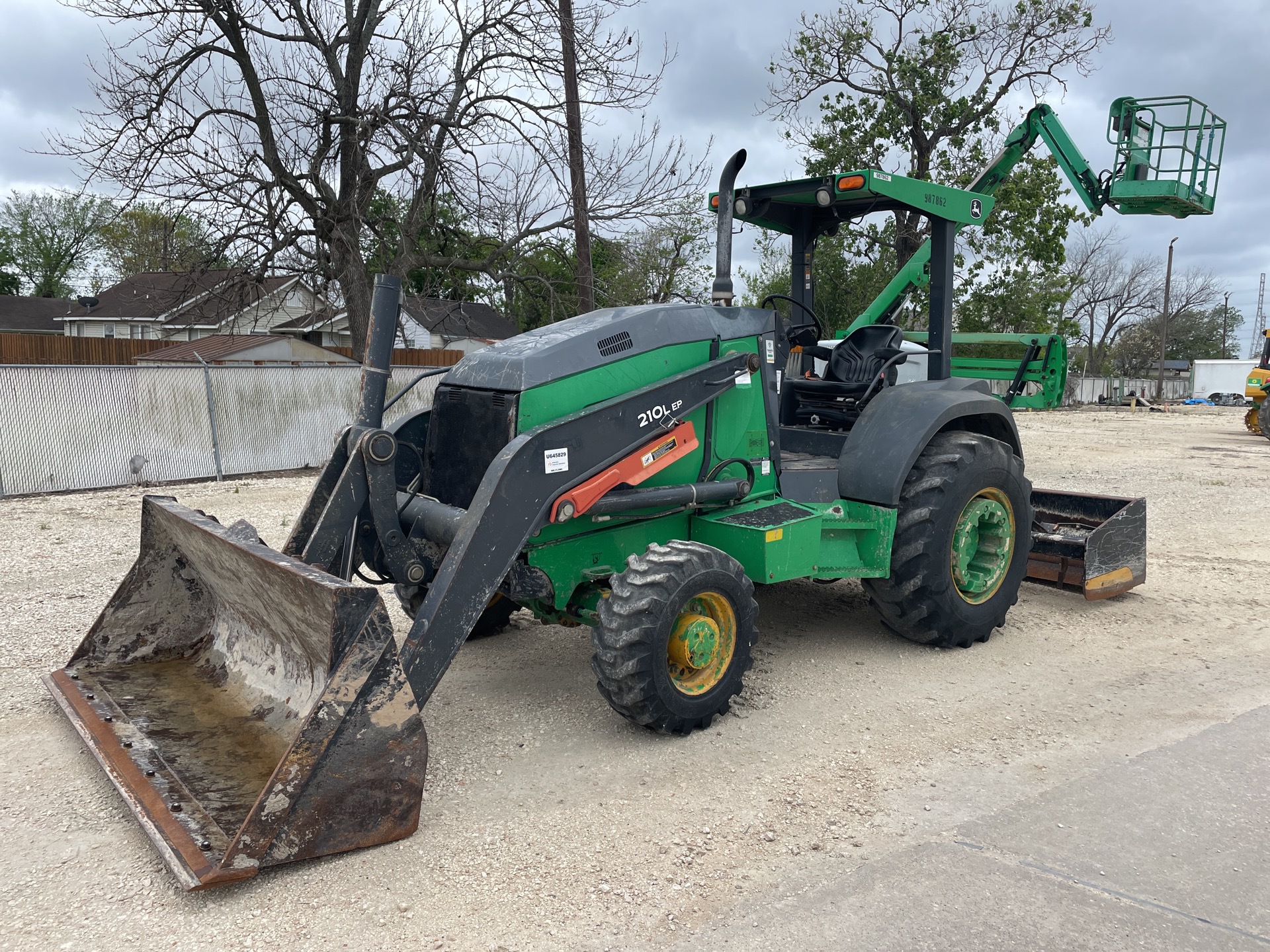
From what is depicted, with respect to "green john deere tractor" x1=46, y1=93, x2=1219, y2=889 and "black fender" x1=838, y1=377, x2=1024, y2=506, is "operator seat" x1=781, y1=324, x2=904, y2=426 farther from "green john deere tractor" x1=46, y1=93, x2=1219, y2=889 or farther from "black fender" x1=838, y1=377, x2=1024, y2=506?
"black fender" x1=838, y1=377, x2=1024, y2=506

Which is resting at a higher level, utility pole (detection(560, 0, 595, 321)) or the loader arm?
utility pole (detection(560, 0, 595, 321))

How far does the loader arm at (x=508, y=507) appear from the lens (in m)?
3.67

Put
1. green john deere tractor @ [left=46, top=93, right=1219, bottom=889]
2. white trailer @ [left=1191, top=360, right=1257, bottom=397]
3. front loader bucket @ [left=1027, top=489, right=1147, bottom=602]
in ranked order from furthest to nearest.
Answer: white trailer @ [left=1191, top=360, right=1257, bottom=397] < front loader bucket @ [left=1027, top=489, right=1147, bottom=602] < green john deere tractor @ [left=46, top=93, right=1219, bottom=889]

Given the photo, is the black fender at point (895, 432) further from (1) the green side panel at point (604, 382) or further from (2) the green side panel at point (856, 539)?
(1) the green side panel at point (604, 382)

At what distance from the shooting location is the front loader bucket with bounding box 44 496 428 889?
3.17m

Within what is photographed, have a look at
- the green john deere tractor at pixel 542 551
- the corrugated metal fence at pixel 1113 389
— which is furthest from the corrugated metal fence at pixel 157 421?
the corrugated metal fence at pixel 1113 389

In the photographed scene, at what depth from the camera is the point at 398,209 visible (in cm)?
1612

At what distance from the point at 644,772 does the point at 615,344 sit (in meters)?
1.95

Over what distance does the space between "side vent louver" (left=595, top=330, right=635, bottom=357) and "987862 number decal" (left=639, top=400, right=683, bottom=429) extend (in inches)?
12.4

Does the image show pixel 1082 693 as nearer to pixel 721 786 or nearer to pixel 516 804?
pixel 721 786

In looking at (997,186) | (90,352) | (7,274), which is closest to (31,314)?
(7,274)

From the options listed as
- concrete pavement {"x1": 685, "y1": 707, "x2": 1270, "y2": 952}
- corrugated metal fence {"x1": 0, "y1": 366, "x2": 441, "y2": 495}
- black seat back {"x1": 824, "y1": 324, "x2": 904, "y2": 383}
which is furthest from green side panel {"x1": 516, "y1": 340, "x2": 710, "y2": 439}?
corrugated metal fence {"x1": 0, "y1": 366, "x2": 441, "y2": 495}

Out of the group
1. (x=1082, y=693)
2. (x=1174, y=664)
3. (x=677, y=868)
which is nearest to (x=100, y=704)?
(x=677, y=868)

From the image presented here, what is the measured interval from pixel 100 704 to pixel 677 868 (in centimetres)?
274
